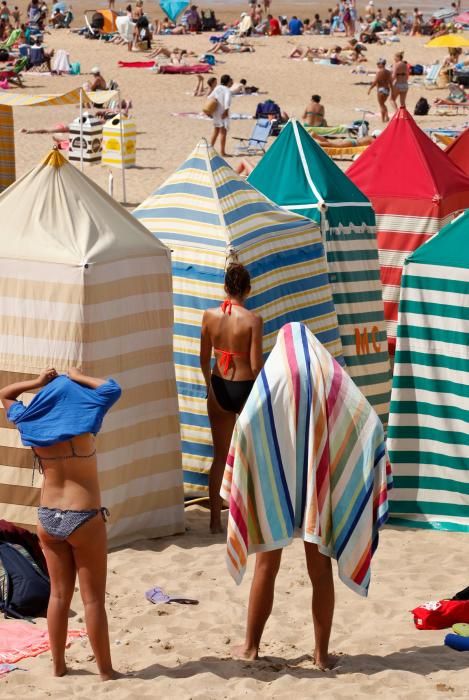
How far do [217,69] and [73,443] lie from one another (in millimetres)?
26522

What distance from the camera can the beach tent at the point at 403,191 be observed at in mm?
8898

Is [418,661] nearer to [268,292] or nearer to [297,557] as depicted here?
[297,557]

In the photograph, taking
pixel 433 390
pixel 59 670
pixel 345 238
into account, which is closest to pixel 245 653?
pixel 59 670

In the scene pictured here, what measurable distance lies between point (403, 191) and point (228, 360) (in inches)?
126

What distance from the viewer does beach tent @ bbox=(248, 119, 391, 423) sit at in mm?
7961

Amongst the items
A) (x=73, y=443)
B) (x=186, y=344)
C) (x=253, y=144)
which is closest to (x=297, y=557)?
(x=186, y=344)

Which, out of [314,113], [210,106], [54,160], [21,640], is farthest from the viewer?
[314,113]

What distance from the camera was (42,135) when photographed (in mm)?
21234

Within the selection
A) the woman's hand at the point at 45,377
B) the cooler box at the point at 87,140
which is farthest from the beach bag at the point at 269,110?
the woman's hand at the point at 45,377

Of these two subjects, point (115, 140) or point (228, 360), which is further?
point (115, 140)

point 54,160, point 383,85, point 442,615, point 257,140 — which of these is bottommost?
point 257,140

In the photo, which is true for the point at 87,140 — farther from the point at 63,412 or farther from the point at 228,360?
the point at 63,412

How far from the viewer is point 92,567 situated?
451 cm

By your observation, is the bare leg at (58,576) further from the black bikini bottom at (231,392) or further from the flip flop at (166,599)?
the black bikini bottom at (231,392)
